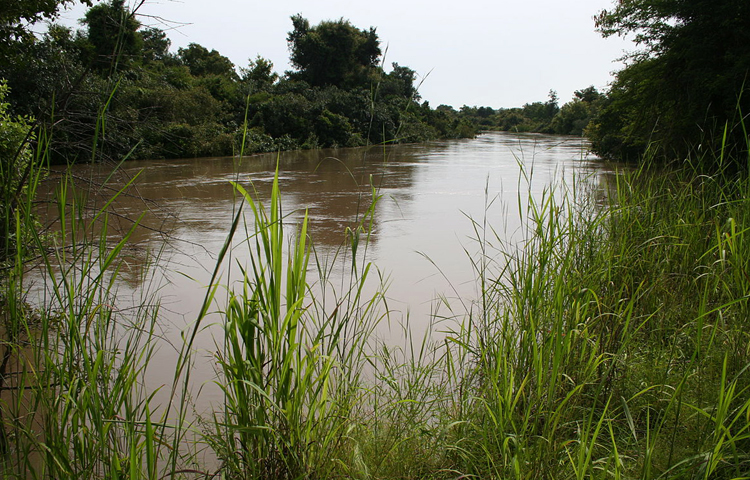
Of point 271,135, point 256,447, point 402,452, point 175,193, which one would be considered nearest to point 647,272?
point 402,452

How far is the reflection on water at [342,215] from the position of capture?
3.67m

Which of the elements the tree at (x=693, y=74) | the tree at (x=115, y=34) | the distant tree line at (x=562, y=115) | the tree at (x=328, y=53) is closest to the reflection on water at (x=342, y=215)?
the tree at (x=115, y=34)

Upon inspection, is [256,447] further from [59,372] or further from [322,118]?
[322,118]

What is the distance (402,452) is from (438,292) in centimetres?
258

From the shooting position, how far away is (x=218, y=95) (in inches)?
863

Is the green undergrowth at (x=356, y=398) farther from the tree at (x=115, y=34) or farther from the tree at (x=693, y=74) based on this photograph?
the tree at (x=693, y=74)

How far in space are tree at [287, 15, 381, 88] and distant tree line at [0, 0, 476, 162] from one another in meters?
0.06

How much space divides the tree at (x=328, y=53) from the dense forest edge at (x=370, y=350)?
2844cm

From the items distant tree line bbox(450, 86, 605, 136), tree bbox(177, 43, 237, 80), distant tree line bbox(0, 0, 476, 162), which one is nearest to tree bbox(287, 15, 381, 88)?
distant tree line bbox(0, 0, 476, 162)

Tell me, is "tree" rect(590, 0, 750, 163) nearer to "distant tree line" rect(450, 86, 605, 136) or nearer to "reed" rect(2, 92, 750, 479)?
"reed" rect(2, 92, 750, 479)

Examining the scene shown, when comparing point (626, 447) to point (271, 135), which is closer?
point (626, 447)

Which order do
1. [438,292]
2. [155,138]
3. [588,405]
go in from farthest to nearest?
[155,138], [438,292], [588,405]

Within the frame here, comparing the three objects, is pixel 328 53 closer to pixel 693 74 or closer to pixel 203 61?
pixel 203 61

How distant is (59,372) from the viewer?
134 centimetres
